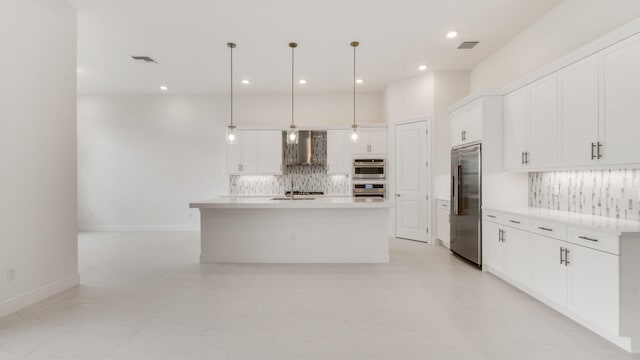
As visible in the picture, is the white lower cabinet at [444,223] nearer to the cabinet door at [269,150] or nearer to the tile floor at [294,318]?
the tile floor at [294,318]

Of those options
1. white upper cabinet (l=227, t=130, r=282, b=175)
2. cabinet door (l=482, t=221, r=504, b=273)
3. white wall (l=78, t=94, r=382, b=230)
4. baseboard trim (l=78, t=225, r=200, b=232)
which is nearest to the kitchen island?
cabinet door (l=482, t=221, r=504, b=273)

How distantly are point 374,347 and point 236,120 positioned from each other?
6239 mm

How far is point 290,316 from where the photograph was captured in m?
2.90

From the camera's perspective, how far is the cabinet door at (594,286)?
2.36 m

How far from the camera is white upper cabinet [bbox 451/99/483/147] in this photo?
4.38 meters

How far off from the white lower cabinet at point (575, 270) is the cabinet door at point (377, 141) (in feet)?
10.6

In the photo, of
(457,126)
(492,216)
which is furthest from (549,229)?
(457,126)

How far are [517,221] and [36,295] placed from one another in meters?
5.09

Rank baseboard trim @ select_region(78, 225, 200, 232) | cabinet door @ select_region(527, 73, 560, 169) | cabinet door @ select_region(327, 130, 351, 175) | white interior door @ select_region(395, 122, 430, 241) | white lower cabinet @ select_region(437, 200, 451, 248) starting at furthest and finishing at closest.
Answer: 1. baseboard trim @ select_region(78, 225, 200, 232)
2. cabinet door @ select_region(327, 130, 351, 175)
3. white interior door @ select_region(395, 122, 430, 241)
4. white lower cabinet @ select_region(437, 200, 451, 248)
5. cabinet door @ select_region(527, 73, 560, 169)

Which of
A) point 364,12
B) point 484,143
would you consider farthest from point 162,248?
point 484,143

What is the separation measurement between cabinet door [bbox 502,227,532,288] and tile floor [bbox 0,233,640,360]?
174 mm

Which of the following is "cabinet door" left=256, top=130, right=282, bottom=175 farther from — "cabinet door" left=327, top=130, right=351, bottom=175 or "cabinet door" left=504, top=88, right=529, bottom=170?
"cabinet door" left=504, top=88, right=529, bottom=170

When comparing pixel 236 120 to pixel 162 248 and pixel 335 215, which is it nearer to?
pixel 162 248

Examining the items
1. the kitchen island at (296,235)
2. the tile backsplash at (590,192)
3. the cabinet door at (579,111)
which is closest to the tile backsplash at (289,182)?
the kitchen island at (296,235)
